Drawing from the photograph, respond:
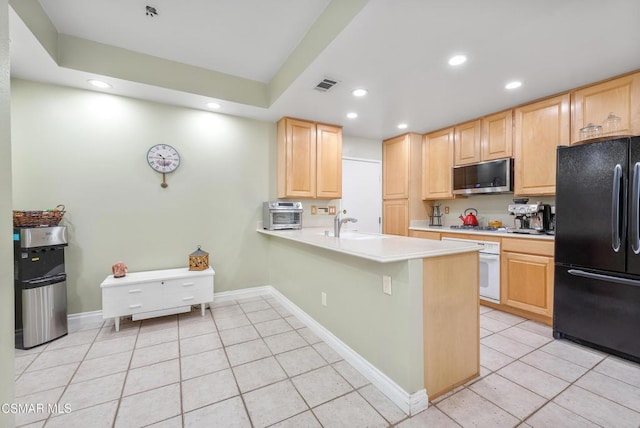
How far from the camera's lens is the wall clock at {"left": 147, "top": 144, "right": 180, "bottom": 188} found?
3.05 m

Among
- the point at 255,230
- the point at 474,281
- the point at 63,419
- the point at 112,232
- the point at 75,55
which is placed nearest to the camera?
the point at 63,419

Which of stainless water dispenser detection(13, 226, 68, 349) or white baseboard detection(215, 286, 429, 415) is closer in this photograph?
white baseboard detection(215, 286, 429, 415)

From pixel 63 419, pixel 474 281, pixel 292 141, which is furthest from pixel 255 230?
pixel 474 281

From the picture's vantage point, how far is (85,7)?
2047 mm

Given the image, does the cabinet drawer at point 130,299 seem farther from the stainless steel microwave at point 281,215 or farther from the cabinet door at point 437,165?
the cabinet door at point 437,165

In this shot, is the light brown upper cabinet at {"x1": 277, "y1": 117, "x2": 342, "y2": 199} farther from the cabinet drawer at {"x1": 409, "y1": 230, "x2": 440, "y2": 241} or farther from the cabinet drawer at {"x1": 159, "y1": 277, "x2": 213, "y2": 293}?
the cabinet drawer at {"x1": 159, "y1": 277, "x2": 213, "y2": 293}

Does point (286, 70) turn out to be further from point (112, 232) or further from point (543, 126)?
point (543, 126)

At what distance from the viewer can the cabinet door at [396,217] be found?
4281mm

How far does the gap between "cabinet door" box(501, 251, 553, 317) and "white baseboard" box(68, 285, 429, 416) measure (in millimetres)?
1921

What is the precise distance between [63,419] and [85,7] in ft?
9.10

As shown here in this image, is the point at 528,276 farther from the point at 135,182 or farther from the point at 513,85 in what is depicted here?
the point at 135,182

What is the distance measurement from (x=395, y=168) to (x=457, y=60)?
7.58 feet

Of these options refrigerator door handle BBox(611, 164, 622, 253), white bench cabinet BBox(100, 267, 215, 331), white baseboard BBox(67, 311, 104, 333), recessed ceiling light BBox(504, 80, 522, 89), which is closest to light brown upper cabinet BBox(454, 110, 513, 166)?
recessed ceiling light BBox(504, 80, 522, 89)

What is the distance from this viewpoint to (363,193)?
453 cm
